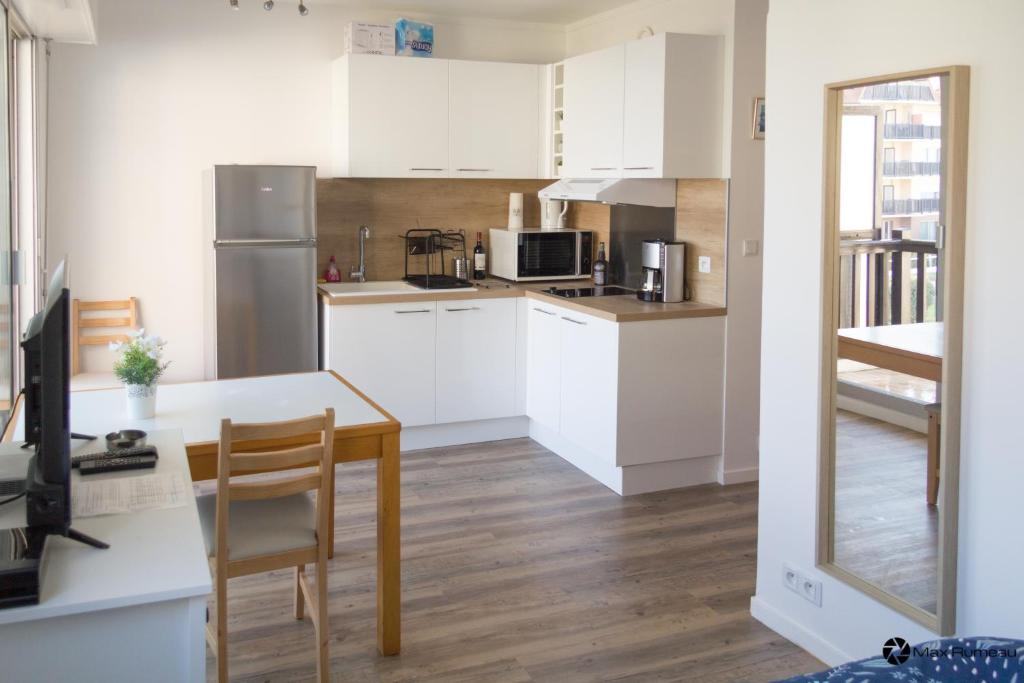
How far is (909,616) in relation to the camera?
9.55ft

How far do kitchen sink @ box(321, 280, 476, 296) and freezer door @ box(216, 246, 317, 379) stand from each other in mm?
215

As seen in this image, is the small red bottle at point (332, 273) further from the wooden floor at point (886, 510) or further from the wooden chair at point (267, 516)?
the wooden floor at point (886, 510)

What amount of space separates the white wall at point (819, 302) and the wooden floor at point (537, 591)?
354 millimetres

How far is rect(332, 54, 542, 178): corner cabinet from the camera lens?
5703 millimetres

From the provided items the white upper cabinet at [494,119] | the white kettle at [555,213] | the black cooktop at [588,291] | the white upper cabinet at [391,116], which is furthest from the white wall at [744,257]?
the white upper cabinet at [391,116]

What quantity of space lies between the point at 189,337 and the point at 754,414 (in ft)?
10.6

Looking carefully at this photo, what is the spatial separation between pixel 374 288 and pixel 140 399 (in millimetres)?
2939

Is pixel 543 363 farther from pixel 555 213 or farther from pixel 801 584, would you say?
pixel 801 584

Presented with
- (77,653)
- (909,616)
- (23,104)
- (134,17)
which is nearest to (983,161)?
(909,616)

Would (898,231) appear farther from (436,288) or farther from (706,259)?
(436,288)

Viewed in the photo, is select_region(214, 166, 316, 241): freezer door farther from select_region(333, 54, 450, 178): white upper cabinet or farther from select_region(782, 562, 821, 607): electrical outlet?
select_region(782, 562, 821, 607): electrical outlet

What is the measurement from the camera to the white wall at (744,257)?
4934 mm

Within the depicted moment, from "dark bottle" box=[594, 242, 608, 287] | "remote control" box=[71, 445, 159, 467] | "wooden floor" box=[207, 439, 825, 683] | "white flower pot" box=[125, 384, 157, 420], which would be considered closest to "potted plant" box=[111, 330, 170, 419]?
"white flower pot" box=[125, 384, 157, 420]

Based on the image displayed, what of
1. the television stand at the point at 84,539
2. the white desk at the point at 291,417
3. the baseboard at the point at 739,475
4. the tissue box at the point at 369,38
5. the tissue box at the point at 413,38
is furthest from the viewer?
A: the tissue box at the point at 413,38
